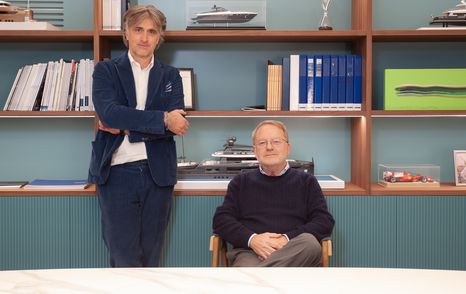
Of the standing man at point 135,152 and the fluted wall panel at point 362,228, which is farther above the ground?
the standing man at point 135,152

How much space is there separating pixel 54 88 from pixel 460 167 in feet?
7.53

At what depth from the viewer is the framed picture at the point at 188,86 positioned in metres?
3.49

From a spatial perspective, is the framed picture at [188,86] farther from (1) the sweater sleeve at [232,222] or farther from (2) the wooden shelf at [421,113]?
(2) the wooden shelf at [421,113]

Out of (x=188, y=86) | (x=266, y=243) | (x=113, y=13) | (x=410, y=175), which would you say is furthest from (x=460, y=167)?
(x=113, y=13)

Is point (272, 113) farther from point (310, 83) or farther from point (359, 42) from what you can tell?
point (359, 42)

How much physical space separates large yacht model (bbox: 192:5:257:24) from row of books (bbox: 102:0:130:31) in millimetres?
402

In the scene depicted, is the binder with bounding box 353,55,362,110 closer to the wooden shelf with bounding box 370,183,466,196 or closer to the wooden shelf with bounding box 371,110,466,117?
the wooden shelf with bounding box 371,110,466,117

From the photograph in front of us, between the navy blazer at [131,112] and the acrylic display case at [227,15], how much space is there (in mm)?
516

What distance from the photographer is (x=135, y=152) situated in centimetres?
291
